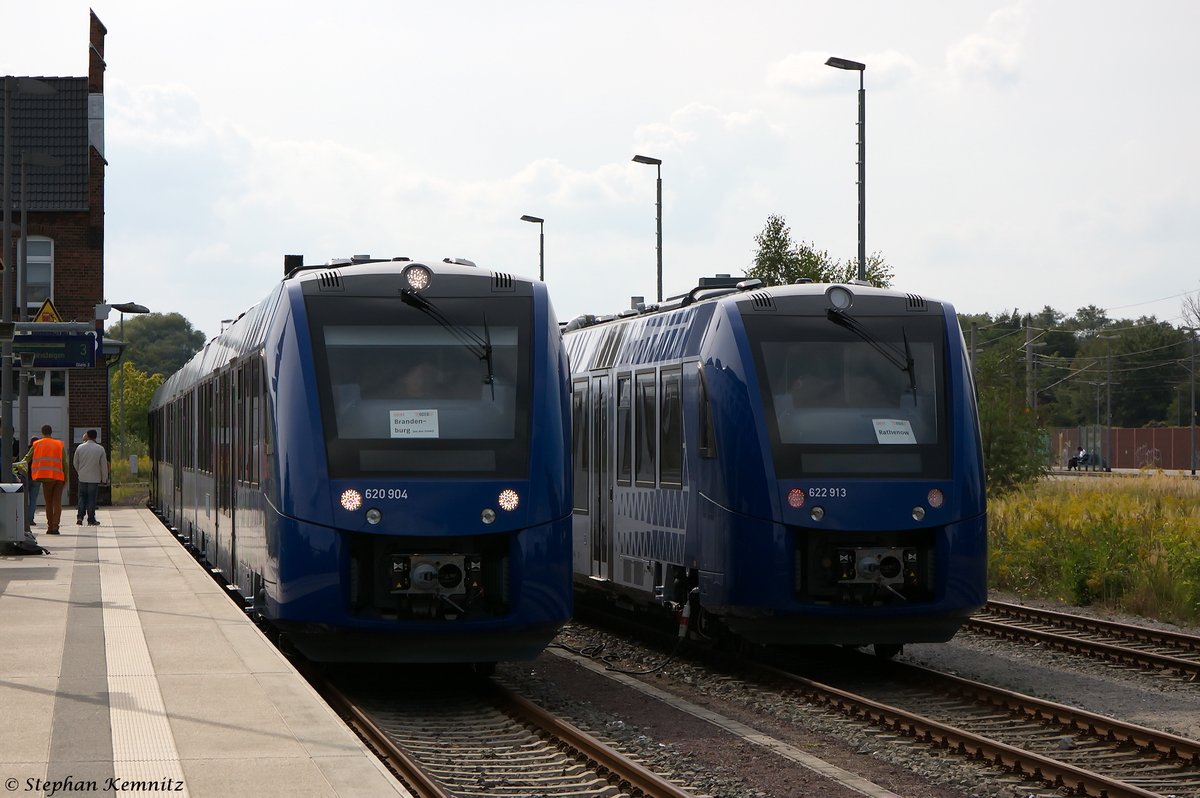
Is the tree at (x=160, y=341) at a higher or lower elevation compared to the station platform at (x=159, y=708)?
higher

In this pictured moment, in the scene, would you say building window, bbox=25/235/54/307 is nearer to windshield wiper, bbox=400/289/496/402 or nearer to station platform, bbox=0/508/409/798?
station platform, bbox=0/508/409/798

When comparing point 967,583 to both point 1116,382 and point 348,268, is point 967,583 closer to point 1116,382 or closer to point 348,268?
point 348,268

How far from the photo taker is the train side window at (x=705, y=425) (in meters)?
11.8

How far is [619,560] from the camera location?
47.3 ft

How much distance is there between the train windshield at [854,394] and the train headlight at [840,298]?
149 mm

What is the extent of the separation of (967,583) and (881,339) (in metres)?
1.98

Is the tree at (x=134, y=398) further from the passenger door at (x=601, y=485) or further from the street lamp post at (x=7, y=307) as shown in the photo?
the passenger door at (x=601, y=485)

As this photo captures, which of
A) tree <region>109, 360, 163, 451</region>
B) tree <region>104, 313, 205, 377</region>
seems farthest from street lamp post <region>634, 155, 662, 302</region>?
tree <region>104, 313, 205, 377</region>

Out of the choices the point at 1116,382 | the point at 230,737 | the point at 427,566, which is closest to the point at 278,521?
the point at 427,566

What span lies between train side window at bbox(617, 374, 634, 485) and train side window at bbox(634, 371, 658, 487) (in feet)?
0.57

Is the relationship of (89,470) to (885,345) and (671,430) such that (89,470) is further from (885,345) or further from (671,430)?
(885,345)

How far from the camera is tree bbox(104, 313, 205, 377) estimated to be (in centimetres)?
15162

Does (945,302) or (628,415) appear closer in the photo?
(945,302)

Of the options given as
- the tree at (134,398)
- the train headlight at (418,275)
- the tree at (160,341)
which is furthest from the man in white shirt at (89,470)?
the tree at (160,341)
